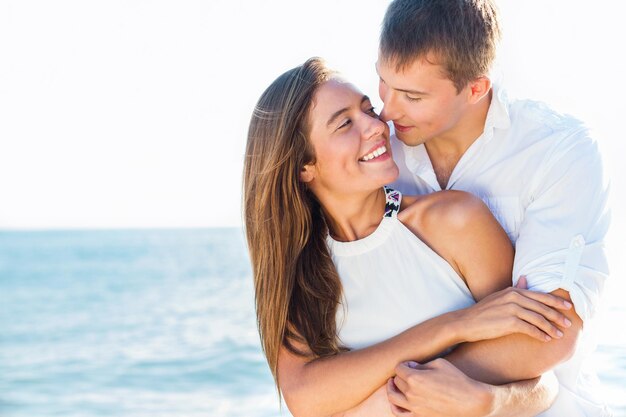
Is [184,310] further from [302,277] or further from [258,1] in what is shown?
[302,277]

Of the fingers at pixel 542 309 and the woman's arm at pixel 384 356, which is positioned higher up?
the fingers at pixel 542 309

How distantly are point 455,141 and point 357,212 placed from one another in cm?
39

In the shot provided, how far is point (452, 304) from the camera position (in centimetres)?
258

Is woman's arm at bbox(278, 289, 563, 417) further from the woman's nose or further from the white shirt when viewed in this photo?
the woman's nose

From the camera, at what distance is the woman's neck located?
2.82 m

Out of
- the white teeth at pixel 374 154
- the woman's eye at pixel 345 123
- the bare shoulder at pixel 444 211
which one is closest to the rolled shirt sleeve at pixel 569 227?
the bare shoulder at pixel 444 211

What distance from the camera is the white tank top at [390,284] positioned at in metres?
2.61

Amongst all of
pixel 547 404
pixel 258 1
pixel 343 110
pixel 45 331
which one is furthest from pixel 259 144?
pixel 258 1

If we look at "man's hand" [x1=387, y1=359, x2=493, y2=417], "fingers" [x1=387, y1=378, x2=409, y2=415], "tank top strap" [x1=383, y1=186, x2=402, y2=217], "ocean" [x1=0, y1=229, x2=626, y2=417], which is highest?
"tank top strap" [x1=383, y1=186, x2=402, y2=217]

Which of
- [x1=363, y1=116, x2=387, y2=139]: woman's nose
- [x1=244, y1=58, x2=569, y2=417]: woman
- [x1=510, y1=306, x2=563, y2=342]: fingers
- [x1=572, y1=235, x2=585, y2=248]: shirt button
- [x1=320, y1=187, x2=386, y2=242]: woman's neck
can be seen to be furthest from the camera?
[x1=320, y1=187, x2=386, y2=242]: woman's neck

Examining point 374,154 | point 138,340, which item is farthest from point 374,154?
point 138,340

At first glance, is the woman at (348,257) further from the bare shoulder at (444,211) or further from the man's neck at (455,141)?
the man's neck at (455,141)

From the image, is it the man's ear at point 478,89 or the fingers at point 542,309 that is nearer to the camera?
the fingers at point 542,309

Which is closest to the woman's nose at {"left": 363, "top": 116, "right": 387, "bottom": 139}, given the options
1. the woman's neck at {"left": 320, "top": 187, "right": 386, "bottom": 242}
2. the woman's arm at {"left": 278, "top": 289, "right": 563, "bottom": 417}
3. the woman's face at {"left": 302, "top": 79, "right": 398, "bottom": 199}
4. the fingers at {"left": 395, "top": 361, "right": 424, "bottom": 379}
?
the woman's face at {"left": 302, "top": 79, "right": 398, "bottom": 199}
